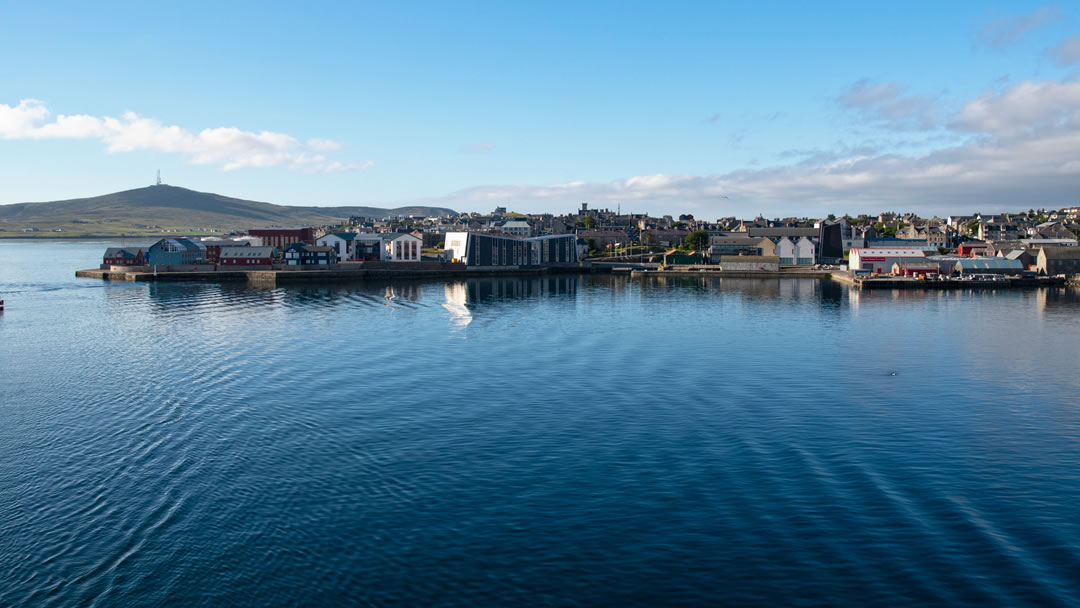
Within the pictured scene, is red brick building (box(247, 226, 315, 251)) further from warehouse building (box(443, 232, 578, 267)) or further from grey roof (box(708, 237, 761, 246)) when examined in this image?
grey roof (box(708, 237, 761, 246))

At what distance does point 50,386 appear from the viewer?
1073 inches

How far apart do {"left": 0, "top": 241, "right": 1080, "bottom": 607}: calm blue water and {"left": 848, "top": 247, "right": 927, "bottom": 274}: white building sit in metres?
55.1

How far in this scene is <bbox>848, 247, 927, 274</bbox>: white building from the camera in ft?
294

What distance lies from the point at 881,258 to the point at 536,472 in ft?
279

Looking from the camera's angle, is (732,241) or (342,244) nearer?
(342,244)

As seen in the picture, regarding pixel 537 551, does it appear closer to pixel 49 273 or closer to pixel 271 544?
pixel 271 544

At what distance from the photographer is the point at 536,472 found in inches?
708

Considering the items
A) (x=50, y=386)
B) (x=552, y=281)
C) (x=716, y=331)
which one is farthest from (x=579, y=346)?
(x=552, y=281)

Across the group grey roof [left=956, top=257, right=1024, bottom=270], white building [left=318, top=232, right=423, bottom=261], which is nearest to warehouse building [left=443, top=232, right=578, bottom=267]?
white building [left=318, top=232, right=423, bottom=261]

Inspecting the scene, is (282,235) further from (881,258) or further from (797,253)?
(881,258)

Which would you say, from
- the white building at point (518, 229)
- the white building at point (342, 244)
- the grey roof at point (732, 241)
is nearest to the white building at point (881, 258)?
the grey roof at point (732, 241)

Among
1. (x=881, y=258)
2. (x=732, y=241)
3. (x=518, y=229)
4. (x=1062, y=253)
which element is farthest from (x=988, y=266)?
(x=518, y=229)

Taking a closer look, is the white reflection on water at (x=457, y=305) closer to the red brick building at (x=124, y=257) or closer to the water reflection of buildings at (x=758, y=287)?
the water reflection of buildings at (x=758, y=287)

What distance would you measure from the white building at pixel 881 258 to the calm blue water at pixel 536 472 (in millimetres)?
55052
